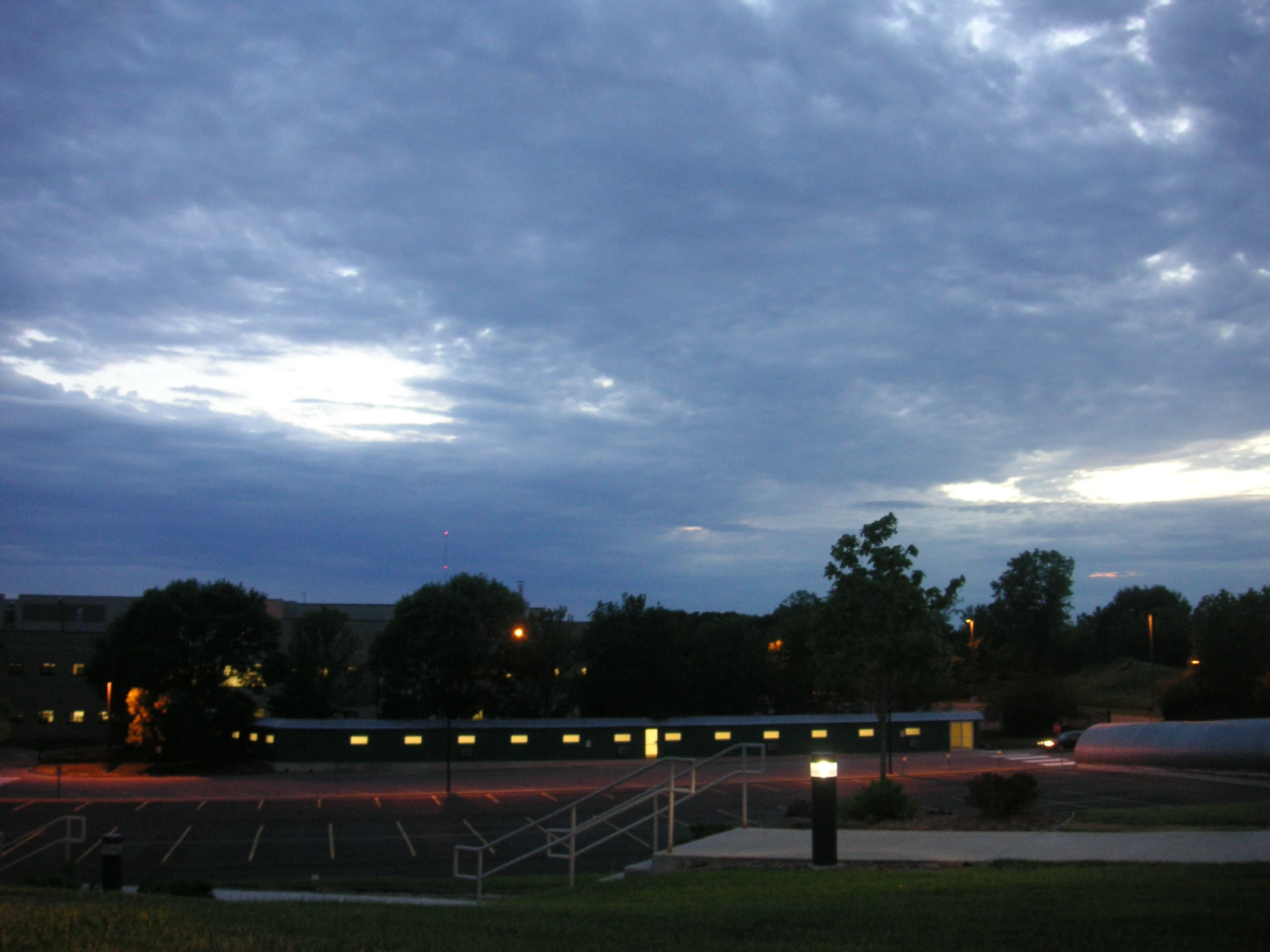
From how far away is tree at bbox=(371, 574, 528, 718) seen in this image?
2087 inches

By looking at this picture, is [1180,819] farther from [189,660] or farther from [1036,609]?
[1036,609]

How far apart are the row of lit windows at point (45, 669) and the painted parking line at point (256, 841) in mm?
50875

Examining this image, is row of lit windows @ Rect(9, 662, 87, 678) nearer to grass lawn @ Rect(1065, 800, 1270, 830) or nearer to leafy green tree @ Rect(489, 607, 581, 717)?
leafy green tree @ Rect(489, 607, 581, 717)

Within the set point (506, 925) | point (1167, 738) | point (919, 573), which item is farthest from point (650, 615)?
point (506, 925)

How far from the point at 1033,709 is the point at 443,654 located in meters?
36.3

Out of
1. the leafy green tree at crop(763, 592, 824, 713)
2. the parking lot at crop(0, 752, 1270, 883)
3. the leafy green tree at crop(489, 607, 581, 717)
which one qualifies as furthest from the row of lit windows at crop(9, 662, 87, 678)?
the leafy green tree at crop(763, 592, 824, 713)

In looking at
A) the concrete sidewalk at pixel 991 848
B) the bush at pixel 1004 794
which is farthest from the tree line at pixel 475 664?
the concrete sidewalk at pixel 991 848

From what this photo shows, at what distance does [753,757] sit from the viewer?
48938 millimetres

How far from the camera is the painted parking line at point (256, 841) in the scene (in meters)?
22.2

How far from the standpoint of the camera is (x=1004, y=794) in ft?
52.4

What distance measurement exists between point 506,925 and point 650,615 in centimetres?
4918

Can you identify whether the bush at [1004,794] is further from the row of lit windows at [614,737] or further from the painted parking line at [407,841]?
the row of lit windows at [614,737]

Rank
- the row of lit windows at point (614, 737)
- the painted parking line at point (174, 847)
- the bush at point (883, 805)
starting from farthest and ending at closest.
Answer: the row of lit windows at point (614, 737) < the painted parking line at point (174, 847) < the bush at point (883, 805)

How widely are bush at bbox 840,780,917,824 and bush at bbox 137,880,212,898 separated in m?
10.9
